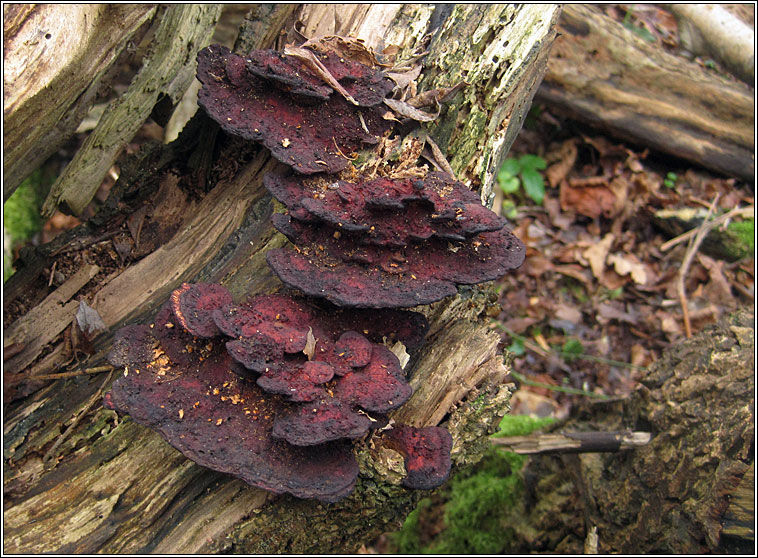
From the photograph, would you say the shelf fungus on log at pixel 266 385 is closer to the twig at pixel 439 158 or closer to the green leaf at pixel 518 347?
the twig at pixel 439 158

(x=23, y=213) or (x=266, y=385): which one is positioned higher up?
(x=266, y=385)

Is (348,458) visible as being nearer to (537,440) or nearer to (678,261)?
(537,440)

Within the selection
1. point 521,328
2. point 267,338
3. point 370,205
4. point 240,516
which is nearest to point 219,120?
point 370,205

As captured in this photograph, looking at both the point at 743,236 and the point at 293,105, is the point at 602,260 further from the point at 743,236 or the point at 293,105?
the point at 293,105

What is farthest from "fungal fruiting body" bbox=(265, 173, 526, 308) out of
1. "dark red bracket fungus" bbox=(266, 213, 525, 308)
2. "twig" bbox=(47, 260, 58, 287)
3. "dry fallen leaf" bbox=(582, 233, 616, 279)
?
"dry fallen leaf" bbox=(582, 233, 616, 279)

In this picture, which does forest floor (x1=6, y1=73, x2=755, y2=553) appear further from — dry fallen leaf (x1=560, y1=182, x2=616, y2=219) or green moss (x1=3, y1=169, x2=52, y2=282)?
green moss (x1=3, y1=169, x2=52, y2=282)

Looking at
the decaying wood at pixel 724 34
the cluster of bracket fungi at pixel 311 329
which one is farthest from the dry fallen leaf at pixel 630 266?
the cluster of bracket fungi at pixel 311 329

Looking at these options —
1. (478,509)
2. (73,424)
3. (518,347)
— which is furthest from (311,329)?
(518,347)
